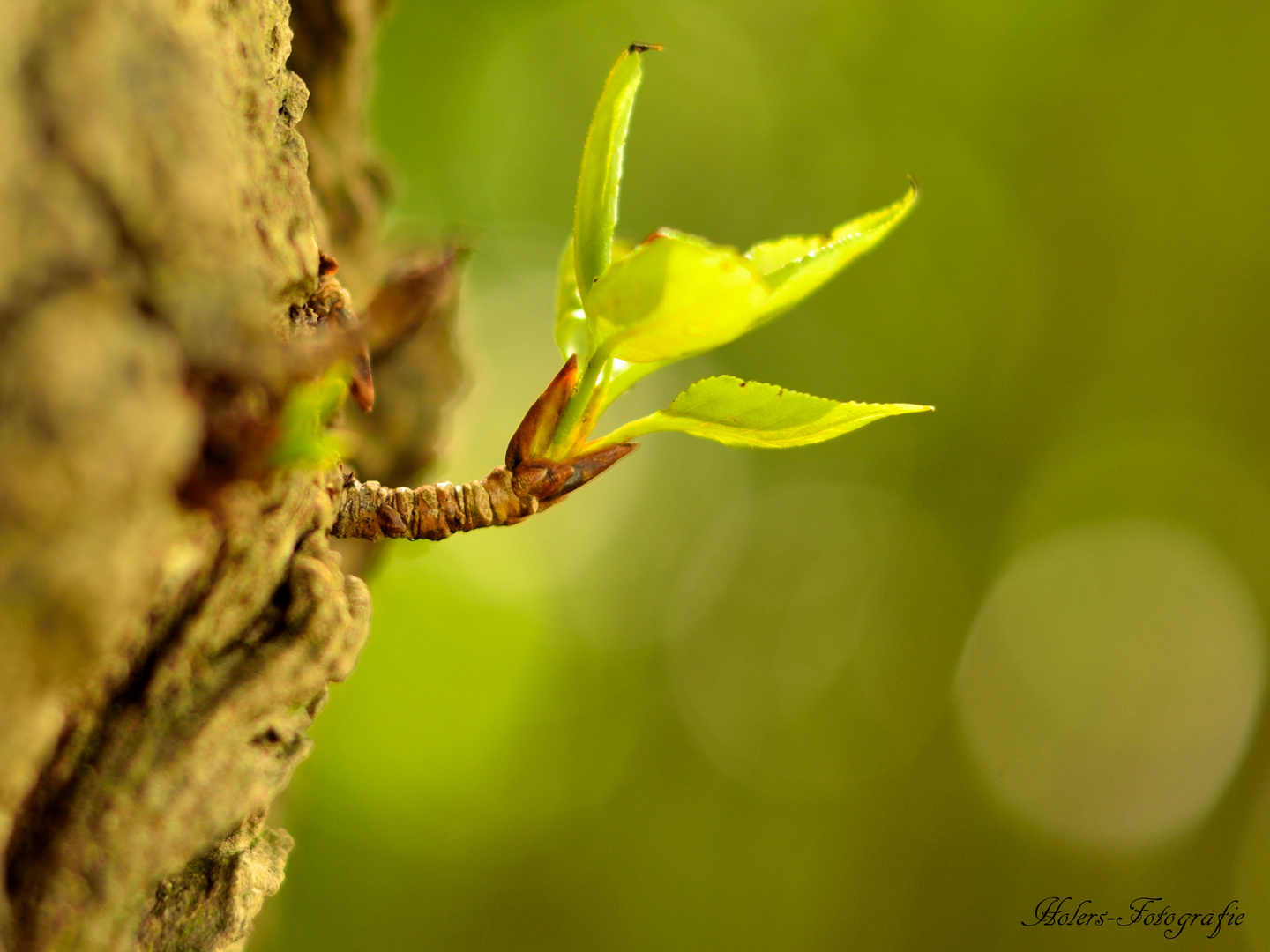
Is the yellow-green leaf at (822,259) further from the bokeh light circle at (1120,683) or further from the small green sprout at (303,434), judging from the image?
the bokeh light circle at (1120,683)

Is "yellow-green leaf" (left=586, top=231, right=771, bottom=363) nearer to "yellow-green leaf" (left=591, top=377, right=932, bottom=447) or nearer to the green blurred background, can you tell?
"yellow-green leaf" (left=591, top=377, right=932, bottom=447)

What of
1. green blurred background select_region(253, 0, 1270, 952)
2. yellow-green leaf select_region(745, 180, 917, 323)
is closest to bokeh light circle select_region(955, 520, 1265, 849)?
green blurred background select_region(253, 0, 1270, 952)

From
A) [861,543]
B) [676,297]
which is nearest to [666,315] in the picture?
[676,297]

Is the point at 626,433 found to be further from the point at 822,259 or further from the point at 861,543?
the point at 861,543

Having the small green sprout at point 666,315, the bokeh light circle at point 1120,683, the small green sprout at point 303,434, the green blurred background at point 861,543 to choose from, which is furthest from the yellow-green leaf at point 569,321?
the bokeh light circle at point 1120,683
